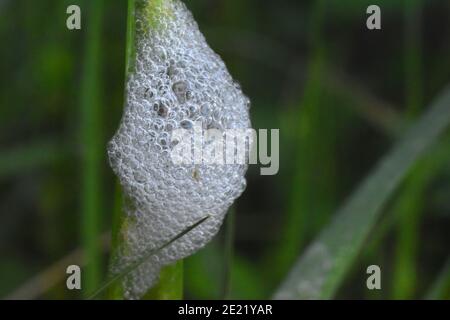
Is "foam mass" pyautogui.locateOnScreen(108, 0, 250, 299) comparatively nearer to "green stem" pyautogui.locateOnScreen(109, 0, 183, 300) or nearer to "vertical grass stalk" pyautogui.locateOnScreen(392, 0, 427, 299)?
"green stem" pyautogui.locateOnScreen(109, 0, 183, 300)

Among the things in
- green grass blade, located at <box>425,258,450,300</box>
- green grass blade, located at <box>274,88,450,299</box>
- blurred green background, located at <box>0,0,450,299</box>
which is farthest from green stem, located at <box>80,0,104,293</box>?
green grass blade, located at <box>425,258,450,300</box>

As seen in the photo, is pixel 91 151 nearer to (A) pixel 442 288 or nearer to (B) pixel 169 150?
(B) pixel 169 150

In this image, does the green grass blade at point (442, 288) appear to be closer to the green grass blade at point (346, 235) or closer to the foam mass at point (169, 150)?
the green grass blade at point (346, 235)

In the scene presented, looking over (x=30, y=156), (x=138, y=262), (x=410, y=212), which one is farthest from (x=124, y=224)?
(x=30, y=156)

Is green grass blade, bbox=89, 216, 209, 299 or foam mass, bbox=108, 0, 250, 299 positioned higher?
foam mass, bbox=108, 0, 250, 299

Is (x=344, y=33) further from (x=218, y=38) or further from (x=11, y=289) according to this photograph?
(x=11, y=289)
